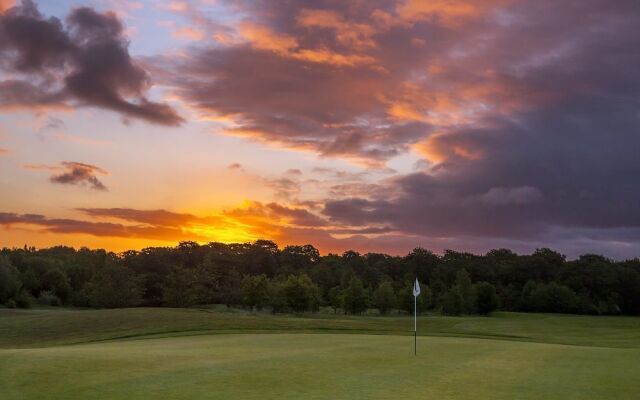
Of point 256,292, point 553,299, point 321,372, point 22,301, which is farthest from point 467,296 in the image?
point 321,372

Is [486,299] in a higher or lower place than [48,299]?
higher

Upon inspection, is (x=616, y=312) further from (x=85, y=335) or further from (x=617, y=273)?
(x=85, y=335)

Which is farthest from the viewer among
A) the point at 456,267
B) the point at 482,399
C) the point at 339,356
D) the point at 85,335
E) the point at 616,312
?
the point at 456,267

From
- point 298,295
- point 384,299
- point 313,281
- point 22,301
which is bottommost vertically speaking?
point 22,301

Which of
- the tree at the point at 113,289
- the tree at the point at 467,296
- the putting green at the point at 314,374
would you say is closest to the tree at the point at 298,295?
the tree at the point at 113,289

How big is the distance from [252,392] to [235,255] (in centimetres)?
12775

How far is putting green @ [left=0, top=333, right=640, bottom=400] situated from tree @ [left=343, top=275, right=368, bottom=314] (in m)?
65.1

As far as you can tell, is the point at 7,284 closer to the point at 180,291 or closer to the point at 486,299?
the point at 180,291

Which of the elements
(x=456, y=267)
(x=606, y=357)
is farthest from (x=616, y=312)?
(x=606, y=357)

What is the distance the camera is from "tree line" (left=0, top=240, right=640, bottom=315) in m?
87.2

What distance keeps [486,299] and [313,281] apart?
3176cm

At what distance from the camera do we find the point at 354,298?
293ft

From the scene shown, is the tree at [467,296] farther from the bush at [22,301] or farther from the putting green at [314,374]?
the putting green at [314,374]

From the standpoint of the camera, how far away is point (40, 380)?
50.2 ft
